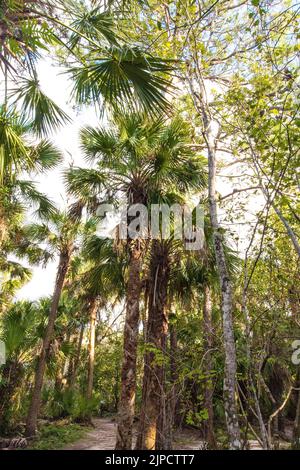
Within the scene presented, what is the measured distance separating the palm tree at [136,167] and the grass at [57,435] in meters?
6.35

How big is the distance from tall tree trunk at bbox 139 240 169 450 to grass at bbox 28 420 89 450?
4529mm

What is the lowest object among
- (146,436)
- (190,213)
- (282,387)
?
(146,436)

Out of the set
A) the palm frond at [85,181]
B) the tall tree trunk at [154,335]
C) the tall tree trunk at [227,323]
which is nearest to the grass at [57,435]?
the tall tree trunk at [154,335]

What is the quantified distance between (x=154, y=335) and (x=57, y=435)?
7254mm

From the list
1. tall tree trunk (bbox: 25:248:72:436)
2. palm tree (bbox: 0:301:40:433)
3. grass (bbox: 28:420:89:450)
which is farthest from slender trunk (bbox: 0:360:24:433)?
grass (bbox: 28:420:89:450)

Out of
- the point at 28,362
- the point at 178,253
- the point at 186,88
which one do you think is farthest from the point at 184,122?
the point at 28,362

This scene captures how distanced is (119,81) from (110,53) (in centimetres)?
41

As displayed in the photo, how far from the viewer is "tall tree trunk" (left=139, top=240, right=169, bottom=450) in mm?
6863

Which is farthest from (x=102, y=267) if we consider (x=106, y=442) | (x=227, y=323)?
(x=106, y=442)

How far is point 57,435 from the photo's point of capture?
38.5ft

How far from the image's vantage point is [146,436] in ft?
22.6

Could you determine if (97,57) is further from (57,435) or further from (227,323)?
(57,435)

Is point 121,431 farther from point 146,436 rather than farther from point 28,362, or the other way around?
point 28,362

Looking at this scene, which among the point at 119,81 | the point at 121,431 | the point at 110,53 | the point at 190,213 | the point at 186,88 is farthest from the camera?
the point at 190,213
